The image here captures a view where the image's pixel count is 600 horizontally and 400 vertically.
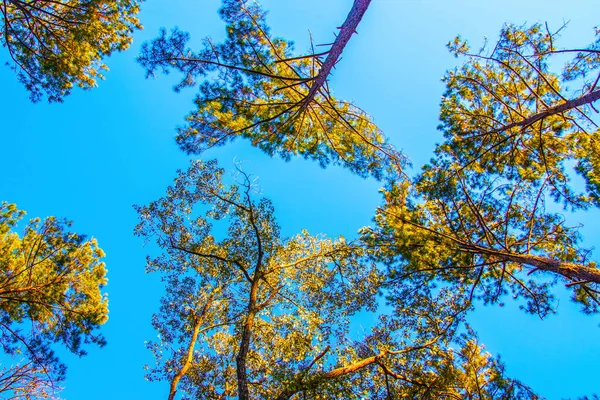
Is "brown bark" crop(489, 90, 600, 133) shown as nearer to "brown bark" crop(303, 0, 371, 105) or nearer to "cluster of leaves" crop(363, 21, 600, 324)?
"cluster of leaves" crop(363, 21, 600, 324)

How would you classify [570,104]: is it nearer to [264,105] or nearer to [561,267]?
[561,267]

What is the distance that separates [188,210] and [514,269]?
1013cm

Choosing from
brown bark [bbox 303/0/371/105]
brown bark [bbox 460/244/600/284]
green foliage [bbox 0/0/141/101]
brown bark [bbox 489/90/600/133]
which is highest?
green foliage [bbox 0/0/141/101]

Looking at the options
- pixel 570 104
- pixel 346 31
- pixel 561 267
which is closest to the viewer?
pixel 561 267

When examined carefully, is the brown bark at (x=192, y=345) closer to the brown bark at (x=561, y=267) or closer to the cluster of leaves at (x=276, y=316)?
the cluster of leaves at (x=276, y=316)

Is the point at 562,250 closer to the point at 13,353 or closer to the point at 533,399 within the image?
the point at 533,399

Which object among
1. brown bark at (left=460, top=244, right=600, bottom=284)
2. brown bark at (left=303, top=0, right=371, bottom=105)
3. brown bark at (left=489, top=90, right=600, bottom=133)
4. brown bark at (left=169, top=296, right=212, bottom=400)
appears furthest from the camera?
brown bark at (left=169, top=296, right=212, bottom=400)

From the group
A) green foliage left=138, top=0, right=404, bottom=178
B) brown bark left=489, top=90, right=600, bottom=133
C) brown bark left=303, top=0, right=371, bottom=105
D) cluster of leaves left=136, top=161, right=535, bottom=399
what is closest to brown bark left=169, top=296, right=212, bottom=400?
cluster of leaves left=136, top=161, right=535, bottom=399

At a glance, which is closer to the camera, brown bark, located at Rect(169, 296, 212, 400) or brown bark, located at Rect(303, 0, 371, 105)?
brown bark, located at Rect(303, 0, 371, 105)

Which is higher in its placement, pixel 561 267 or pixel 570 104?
pixel 570 104

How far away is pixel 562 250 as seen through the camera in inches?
301

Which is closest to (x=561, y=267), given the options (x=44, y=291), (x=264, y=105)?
(x=264, y=105)

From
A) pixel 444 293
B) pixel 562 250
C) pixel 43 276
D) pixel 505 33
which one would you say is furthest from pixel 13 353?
pixel 505 33

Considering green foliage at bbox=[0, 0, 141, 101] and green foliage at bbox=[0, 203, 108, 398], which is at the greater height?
green foliage at bbox=[0, 0, 141, 101]
